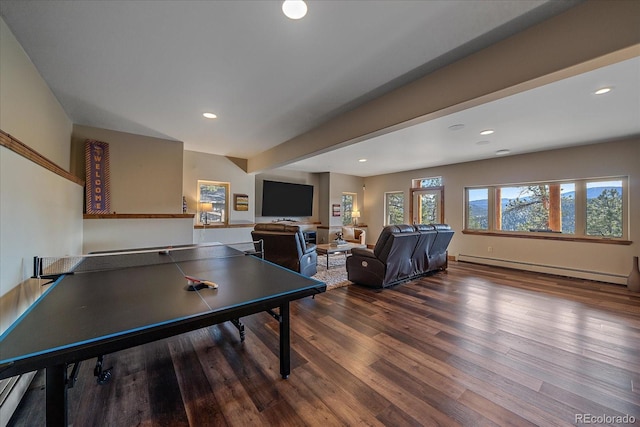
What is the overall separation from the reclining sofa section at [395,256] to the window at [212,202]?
3.51 metres

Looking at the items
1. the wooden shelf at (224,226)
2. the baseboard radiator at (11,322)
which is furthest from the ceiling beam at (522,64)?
the wooden shelf at (224,226)

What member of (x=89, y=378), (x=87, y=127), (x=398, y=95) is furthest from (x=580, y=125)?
(x=87, y=127)

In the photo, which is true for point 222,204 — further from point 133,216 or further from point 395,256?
point 395,256

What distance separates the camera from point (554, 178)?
4.77 metres

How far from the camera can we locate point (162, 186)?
4516mm

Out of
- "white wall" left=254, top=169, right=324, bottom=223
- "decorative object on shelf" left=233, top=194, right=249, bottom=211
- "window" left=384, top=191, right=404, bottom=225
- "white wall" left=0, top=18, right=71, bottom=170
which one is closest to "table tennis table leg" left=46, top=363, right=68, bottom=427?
"white wall" left=0, top=18, right=71, bottom=170

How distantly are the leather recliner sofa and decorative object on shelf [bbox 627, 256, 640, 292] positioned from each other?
5.10 meters

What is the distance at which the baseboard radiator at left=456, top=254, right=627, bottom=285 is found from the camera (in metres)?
4.18

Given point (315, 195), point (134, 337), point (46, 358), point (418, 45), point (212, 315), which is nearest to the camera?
point (46, 358)

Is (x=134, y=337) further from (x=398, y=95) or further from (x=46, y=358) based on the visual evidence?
(x=398, y=95)

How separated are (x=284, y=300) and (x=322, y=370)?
842 millimetres

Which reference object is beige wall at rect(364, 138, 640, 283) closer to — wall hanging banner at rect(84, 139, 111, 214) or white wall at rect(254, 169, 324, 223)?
white wall at rect(254, 169, 324, 223)

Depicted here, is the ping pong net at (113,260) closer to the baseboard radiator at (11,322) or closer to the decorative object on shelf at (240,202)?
the baseboard radiator at (11,322)
